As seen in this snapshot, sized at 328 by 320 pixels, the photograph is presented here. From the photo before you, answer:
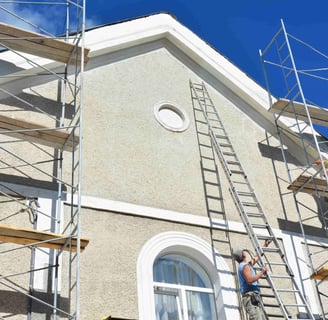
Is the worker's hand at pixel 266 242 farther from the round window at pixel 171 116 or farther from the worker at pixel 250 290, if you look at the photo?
the round window at pixel 171 116

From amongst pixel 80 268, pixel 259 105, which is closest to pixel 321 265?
pixel 259 105

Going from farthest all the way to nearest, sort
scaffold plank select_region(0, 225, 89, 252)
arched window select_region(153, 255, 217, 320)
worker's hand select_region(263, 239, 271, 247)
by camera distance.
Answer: worker's hand select_region(263, 239, 271, 247) < arched window select_region(153, 255, 217, 320) < scaffold plank select_region(0, 225, 89, 252)

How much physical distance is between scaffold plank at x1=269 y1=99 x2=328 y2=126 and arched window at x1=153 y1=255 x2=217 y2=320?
3.68 m

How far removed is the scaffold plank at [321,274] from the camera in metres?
9.00

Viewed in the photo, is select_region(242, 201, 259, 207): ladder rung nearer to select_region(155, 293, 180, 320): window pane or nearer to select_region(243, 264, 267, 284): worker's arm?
select_region(243, 264, 267, 284): worker's arm

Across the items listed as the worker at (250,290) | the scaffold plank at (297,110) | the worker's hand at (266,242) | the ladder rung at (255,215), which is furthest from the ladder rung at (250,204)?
the scaffold plank at (297,110)

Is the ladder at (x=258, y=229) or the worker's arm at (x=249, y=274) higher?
the ladder at (x=258, y=229)

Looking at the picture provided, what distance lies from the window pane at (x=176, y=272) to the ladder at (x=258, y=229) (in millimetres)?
989

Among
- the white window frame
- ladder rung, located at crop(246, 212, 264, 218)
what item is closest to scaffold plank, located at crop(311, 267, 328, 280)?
ladder rung, located at crop(246, 212, 264, 218)

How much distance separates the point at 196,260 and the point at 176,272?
392mm

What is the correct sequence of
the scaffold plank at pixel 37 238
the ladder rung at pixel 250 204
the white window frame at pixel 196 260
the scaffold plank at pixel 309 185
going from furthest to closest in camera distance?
the scaffold plank at pixel 309 185 < the ladder rung at pixel 250 204 < the white window frame at pixel 196 260 < the scaffold plank at pixel 37 238

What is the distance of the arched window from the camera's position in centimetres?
830

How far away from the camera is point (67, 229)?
26.0 feet

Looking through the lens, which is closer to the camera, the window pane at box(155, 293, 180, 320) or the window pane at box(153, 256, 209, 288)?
the window pane at box(155, 293, 180, 320)
